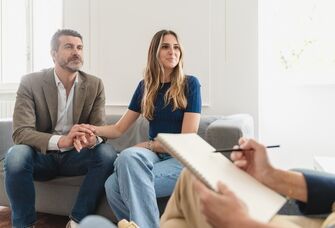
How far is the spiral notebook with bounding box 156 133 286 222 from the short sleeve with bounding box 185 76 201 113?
0.91m

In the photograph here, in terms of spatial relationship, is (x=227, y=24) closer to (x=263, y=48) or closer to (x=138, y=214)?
(x=263, y=48)

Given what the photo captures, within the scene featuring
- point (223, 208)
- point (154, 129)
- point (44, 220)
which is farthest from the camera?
point (44, 220)

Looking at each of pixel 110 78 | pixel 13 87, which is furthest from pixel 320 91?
pixel 13 87

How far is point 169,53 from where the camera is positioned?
1.93 m

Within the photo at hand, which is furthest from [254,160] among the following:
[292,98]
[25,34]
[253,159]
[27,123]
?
[25,34]

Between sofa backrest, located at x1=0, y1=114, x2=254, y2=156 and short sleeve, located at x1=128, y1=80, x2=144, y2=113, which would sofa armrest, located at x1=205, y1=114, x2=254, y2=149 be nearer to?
sofa backrest, located at x1=0, y1=114, x2=254, y2=156

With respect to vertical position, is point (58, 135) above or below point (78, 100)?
below

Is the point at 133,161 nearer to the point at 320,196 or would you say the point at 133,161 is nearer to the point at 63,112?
the point at 63,112

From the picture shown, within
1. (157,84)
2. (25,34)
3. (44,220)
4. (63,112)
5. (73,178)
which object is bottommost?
(44,220)

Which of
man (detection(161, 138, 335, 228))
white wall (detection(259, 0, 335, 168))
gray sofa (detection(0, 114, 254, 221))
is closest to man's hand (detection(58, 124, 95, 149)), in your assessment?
gray sofa (detection(0, 114, 254, 221))

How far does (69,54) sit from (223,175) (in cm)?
160

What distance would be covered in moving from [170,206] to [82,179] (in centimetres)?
107

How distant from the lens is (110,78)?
296cm

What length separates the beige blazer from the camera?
1.88 m
